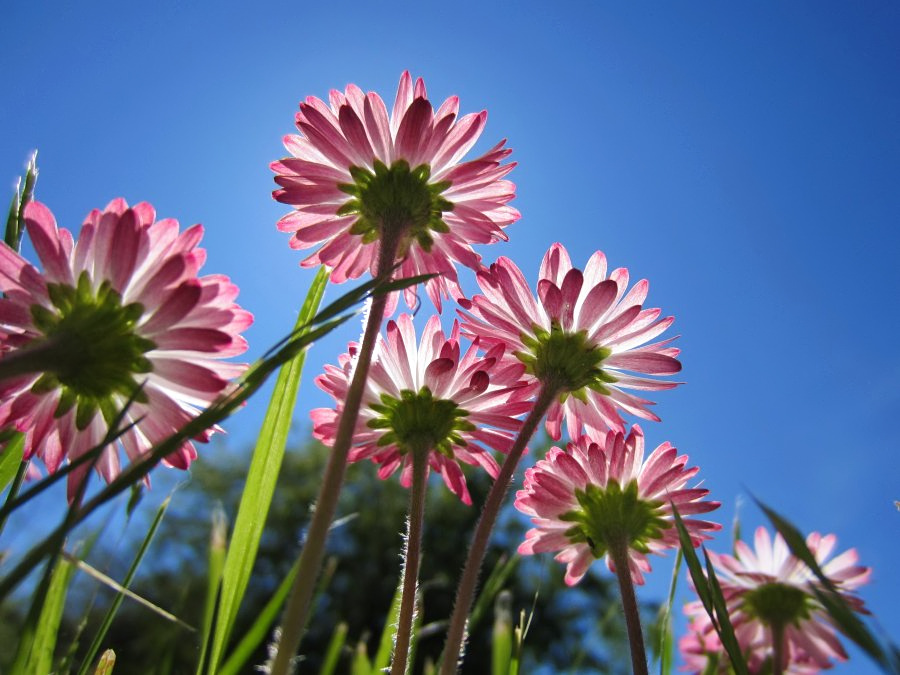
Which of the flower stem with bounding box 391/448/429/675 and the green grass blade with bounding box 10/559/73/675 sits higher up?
the flower stem with bounding box 391/448/429/675

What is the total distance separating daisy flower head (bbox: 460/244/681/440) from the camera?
1086 mm

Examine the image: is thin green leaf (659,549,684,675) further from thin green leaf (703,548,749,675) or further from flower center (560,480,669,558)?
thin green leaf (703,548,749,675)

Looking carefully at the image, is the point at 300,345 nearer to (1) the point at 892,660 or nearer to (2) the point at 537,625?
(1) the point at 892,660

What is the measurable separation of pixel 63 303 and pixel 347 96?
1.62 ft

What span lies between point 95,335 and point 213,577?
0.31 metres

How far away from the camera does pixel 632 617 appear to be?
3.14 ft

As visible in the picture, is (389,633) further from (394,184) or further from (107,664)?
(394,184)

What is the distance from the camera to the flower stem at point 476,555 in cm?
80

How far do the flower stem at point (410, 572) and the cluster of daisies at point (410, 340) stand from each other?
12 centimetres

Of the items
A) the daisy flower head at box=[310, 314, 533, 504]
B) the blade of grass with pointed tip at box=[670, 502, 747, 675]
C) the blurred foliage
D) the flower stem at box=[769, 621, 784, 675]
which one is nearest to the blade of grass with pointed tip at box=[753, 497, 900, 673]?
the blade of grass with pointed tip at box=[670, 502, 747, 675]

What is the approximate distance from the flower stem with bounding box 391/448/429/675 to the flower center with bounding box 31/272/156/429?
37 centimetres

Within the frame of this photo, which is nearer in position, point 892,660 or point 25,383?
point 892,660

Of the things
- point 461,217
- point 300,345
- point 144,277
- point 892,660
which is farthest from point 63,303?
point 892,660

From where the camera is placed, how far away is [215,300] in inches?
29.7
